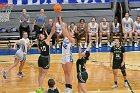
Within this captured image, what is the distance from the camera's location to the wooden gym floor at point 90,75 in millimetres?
→ 12609

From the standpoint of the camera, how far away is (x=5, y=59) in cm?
1752

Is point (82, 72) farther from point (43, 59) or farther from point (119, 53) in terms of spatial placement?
point (119, 53)

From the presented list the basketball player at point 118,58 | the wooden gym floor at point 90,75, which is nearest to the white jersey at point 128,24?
the wooden gym floor at point 90,75

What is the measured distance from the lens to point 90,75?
14.5 meters

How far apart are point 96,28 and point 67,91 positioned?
849 cm

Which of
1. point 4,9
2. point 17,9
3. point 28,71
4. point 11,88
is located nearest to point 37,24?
point 4,9

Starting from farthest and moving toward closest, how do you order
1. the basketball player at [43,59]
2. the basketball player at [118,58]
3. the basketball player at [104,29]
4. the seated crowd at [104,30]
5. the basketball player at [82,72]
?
the basketball player at [104,29] < the seated crowd at [104,30] < the basketball player at [118,58] < the basketball player at [43,59] < the basketball player at [82,72]

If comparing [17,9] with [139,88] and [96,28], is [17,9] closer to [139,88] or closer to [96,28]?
[96,28]

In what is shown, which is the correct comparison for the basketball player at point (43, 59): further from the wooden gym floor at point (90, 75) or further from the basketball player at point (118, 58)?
the basketball player at point (118, 58)

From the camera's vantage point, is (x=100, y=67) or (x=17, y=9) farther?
(x=17, y=9)

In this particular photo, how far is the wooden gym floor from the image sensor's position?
12609 mm

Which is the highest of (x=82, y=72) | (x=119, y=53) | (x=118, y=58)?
(x=119, y=53)

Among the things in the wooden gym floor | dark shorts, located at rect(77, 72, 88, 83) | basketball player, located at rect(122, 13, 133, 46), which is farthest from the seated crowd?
dark shorts, located at rect(77, 72, 88, 83)

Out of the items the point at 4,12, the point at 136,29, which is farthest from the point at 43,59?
the point at 136,29
